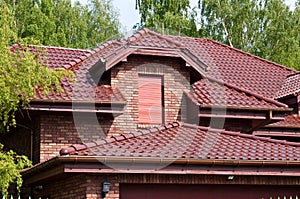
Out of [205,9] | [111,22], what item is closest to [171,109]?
[205,9]

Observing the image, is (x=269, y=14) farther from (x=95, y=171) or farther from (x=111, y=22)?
(x=95, y=171)

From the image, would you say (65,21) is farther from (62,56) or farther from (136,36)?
(136,36)

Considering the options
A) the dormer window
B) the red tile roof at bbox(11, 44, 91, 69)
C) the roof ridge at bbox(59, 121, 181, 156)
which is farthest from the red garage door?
the red tile roof at bbox(11, 44, 91, 69)

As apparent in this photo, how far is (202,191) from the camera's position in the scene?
592 inches

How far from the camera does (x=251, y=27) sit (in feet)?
122

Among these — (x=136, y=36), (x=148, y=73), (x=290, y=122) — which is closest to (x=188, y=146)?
(x=148, y=73)

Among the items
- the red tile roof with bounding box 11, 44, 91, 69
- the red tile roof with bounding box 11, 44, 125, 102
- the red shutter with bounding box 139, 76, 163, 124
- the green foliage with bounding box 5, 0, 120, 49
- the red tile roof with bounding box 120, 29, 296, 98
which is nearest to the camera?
the red tile roof with bounding box 11, 44, 125, 102

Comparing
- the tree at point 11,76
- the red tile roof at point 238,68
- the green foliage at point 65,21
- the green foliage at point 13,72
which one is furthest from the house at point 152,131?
the green foliage at point 65,21

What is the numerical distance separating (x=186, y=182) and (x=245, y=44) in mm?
24210

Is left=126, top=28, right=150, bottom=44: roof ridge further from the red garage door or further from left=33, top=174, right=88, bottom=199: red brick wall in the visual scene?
the red garage door

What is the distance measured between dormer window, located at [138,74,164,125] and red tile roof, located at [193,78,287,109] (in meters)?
1.15

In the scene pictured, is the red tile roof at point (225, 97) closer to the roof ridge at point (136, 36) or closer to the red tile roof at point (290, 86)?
the roof ridge at point (136, 36)

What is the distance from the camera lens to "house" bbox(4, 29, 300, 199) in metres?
14.0

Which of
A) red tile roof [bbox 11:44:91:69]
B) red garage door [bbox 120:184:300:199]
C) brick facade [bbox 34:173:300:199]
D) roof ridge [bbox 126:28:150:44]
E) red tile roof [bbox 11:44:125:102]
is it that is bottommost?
→ red garage door [bbox 120:184:300:199]
